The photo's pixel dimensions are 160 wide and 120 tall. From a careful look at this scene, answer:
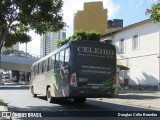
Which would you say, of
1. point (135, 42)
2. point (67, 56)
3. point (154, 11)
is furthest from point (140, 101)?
point (135, 42)

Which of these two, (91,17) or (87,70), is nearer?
(87,70)

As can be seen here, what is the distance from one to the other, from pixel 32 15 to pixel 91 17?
93818 millimetres

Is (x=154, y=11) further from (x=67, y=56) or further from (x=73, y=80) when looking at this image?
(x=67, y=56)

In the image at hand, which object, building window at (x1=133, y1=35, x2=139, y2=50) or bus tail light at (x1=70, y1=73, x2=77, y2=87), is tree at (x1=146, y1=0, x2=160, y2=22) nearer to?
bus tail light at (x1=70, y1=73, x2=77, y2=87)

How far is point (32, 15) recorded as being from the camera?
62.8ft

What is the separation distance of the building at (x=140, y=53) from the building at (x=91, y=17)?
65238 mm

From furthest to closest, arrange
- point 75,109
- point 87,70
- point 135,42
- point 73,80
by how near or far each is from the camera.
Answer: point 135,42 → point 75,109 → point 87,70 → point 73,80

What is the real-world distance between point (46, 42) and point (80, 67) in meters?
58.0

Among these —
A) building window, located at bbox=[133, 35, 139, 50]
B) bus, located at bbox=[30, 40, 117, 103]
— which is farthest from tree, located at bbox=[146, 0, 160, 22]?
building window, located at bbox=[133, 35, 139, 50]

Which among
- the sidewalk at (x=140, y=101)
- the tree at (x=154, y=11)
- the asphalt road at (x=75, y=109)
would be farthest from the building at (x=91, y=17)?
the tree at (x=154, y=11)

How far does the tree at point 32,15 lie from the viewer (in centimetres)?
1844

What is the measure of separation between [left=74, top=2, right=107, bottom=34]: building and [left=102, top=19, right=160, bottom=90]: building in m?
65.2

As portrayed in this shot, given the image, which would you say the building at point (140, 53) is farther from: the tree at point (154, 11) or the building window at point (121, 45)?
the tree at point (154, 11)

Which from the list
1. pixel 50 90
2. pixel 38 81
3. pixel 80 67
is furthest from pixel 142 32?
pixel 80 67
